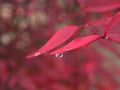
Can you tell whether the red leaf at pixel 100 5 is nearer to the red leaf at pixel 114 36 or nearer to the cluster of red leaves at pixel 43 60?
the red leaf at pixel 114 36

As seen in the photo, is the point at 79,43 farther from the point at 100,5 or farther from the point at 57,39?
the point at 100,5

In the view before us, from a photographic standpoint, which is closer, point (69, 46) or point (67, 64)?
point (69, 46)

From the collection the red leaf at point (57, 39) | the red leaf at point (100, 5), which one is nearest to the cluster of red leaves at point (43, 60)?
the red leaf at point (100, 5)

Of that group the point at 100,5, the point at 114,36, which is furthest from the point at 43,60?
the point at 114,36

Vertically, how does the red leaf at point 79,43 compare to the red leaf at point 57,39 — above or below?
above

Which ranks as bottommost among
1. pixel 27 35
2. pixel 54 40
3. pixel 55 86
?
pixel 55 86

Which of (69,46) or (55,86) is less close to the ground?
(69,46)

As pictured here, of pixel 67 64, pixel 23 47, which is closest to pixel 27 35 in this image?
pixel 23 47

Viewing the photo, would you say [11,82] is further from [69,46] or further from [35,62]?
[69,46]

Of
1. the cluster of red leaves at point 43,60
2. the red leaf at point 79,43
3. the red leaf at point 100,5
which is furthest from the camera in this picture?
the cluster of red leaves at point 43,60
